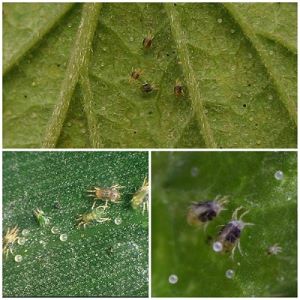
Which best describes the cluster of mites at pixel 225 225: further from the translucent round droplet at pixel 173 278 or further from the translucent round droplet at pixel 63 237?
the translucent round droplet at pixel 63 237

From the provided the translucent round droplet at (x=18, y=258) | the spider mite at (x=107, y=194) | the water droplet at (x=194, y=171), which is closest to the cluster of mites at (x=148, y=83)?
the water droplet at (x=194, y=171)

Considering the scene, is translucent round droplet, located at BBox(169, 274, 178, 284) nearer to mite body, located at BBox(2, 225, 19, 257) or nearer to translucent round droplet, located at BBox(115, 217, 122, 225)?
translucent round droplet, located at BBox(115, 217, 122, 225)

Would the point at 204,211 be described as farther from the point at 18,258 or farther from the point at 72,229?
the point at 18,258

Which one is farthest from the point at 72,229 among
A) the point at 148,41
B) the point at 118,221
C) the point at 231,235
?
the point at 148,41

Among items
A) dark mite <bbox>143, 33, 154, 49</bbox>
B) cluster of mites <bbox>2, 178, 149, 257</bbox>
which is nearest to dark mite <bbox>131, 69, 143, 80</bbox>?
dark mite <bbox>143, 33, 154, 49</bbox>

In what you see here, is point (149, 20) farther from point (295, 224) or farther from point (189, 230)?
point (295, 224)

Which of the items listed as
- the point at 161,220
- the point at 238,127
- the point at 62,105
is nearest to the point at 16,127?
the point at 62,105
